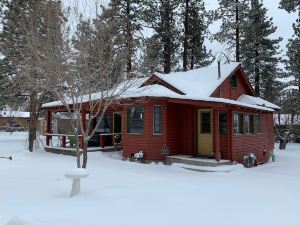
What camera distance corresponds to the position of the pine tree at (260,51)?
29.6 metres

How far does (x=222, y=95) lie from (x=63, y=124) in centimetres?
1341

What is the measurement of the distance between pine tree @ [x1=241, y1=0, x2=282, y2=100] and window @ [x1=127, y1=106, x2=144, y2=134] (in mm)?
16872

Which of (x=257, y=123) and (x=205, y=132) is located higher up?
(x=257, y=123)

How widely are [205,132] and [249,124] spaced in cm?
264

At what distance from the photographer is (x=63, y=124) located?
2664cm

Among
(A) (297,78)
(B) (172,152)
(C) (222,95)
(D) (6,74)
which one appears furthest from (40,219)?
(A) (297,78)

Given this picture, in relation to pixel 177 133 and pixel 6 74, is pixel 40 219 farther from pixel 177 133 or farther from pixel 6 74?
pixel 6 74

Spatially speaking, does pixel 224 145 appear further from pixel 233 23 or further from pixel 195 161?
pixel 233 23

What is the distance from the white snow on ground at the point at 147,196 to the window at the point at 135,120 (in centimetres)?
214

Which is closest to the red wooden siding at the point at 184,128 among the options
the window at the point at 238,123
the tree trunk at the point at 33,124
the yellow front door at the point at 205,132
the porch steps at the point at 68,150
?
the yellow front door at the point at 205,132

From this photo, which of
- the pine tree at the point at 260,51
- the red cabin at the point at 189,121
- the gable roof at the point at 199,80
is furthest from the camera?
the pine tree at the point at 260,51

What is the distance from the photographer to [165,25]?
28.0 m

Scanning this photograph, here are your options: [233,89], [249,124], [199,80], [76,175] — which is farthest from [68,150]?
[76,175]

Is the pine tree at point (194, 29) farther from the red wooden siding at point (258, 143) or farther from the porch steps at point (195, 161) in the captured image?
the porch steps at point (195, 161)
